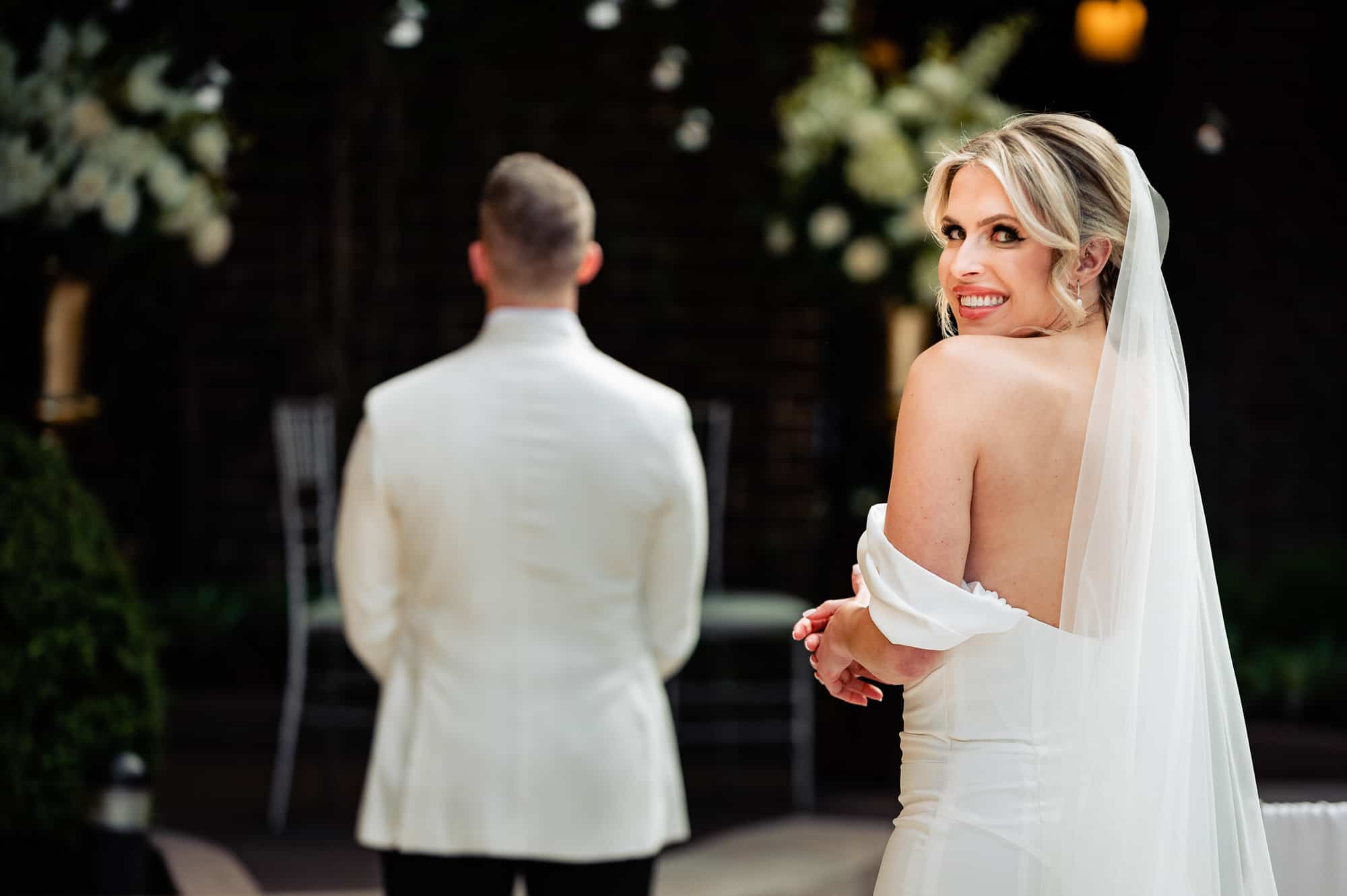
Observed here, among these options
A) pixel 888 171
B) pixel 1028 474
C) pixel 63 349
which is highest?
pixel 888 171

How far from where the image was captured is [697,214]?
26.4 ft

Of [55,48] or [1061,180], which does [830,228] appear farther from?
[1061,180]

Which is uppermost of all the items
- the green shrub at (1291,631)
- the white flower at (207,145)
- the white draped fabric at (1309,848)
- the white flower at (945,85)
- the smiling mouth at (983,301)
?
the white flower at (945,85)

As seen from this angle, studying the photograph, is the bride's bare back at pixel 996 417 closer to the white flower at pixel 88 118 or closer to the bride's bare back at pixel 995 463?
the bride's bare back at pixel 995 463

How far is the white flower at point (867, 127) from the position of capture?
590 centimetres

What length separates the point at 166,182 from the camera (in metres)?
4.84

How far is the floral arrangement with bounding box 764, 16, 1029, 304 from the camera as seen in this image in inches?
233

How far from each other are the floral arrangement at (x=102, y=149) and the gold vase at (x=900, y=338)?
2.44 meters

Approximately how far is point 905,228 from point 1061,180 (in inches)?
163

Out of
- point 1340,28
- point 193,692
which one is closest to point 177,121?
point 193,692

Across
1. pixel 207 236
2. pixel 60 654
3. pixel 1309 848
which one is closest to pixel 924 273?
pixel 207 236

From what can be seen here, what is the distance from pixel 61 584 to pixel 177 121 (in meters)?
1.64

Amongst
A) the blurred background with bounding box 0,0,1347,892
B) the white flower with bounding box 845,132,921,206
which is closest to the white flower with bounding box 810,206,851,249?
the white flower with bounding box 845,132,921,206

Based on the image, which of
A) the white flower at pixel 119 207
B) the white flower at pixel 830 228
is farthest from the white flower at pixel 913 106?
the white flower at pixel 119 207
